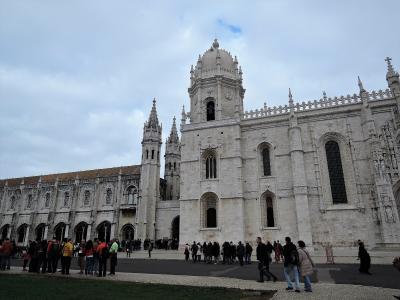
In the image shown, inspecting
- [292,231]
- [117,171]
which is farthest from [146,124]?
[292,231]

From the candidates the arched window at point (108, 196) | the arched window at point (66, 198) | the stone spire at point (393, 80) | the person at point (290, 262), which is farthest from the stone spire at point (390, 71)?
the arched window at point (66, 198)

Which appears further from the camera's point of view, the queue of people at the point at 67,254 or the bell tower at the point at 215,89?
the bell tower at the point at 215,89

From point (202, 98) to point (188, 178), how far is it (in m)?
9.53

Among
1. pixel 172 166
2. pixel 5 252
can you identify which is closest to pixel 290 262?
pixel 5 252

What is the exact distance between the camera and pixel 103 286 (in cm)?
923

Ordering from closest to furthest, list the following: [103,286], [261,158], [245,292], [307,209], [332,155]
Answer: [245,292]
[103,286]
[307,209]
[332,155]
[261,158]

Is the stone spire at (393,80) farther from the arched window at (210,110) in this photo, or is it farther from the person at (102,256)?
the person at (102,256)

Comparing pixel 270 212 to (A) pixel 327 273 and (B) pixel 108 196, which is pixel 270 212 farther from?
(B) pixel 108 196

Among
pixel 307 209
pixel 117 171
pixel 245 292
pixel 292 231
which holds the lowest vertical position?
pixel 245 292

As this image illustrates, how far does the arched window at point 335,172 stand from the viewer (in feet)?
87.9

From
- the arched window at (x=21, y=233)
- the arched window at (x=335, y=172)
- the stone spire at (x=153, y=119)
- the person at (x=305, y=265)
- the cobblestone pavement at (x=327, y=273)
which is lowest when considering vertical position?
the cobblestone pavement at (x=327, y=273)

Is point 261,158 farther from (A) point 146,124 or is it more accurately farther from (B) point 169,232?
(A) point 146,124

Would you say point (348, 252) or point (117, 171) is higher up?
point (117, 171)

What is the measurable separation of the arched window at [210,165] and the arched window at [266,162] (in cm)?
497
